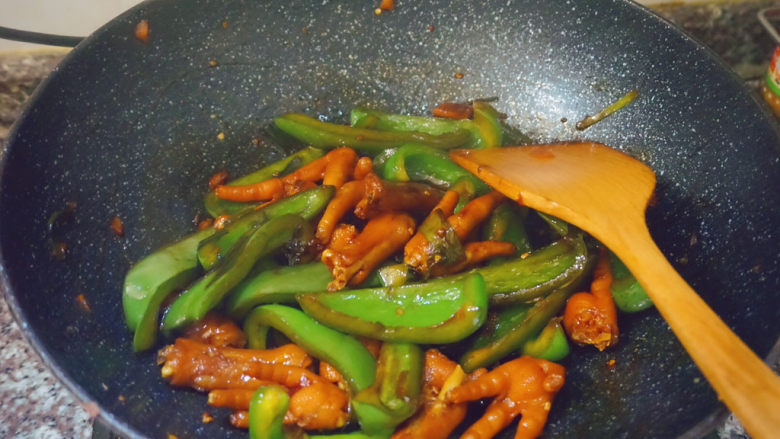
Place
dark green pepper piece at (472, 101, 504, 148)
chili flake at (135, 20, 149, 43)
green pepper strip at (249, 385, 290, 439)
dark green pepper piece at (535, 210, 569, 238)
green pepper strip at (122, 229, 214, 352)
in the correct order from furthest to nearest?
dark green pepper piece at (472, 101, 504, 148)
chili flake at (135, 20, 149, 43)
dark green pepper piece at (535, 210, 569, 238)
green pepper strip at (122, 229, 214, 352)
green pepper strip at (249, 385, 290, 439)

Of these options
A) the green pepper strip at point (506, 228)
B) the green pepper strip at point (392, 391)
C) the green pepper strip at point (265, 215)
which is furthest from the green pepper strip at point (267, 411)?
the green pepper strip at point (506, 228)

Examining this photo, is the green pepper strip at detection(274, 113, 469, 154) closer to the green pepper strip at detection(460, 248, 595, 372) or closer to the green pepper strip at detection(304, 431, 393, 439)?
the green pepper strip at detection(460, 248, 595, 372)

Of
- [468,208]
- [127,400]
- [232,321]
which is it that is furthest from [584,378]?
[127,400]

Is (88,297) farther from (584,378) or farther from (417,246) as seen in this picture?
(584,378)

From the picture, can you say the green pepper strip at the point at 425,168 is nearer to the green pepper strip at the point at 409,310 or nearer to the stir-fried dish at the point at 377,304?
the stir-fried dish at the point at 377,304

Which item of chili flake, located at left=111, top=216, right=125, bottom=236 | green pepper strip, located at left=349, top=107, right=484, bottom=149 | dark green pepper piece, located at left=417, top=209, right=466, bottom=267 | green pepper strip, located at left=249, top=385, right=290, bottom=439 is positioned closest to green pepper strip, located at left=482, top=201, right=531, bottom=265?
dark green pepper piece, located at left=417, top=209, right=466, bottom=267

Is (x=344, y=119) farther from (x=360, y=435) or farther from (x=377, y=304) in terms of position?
(x=360, y=435)
